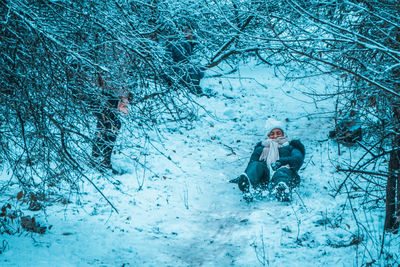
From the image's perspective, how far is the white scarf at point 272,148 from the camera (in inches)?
292

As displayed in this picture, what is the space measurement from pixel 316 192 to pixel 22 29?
5239mm

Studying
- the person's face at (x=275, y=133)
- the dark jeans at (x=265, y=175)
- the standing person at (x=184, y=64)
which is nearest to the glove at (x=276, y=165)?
the dark jeans at (x=265, y=175)

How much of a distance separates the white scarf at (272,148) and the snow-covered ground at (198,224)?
75 cm

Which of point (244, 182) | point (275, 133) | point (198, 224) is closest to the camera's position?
point (198, 224)

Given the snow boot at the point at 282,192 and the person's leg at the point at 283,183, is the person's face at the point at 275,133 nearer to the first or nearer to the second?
the person's leg at the point at 283,183

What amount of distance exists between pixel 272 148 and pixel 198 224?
2.24 metres

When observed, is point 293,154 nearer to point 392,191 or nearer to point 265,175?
point 265,175

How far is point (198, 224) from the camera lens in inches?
242

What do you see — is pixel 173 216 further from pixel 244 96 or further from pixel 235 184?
pixel 244 96

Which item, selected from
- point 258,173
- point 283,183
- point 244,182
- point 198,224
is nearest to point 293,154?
point 258,173

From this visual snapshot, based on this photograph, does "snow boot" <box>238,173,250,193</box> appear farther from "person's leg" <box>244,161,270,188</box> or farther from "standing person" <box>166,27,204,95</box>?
"standing person" <box>166,27,204,95</box>

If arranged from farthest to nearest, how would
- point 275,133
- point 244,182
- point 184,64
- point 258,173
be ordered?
point 275,133 < point 258,173 < point 244,182 < point 184,64

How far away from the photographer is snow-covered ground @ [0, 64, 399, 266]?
4902 mm

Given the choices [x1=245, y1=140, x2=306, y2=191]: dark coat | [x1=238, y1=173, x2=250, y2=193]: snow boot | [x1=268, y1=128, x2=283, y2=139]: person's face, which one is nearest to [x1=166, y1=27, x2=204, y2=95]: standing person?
[x1=238, y1=173, x2=250, y2=193]: snow boot
